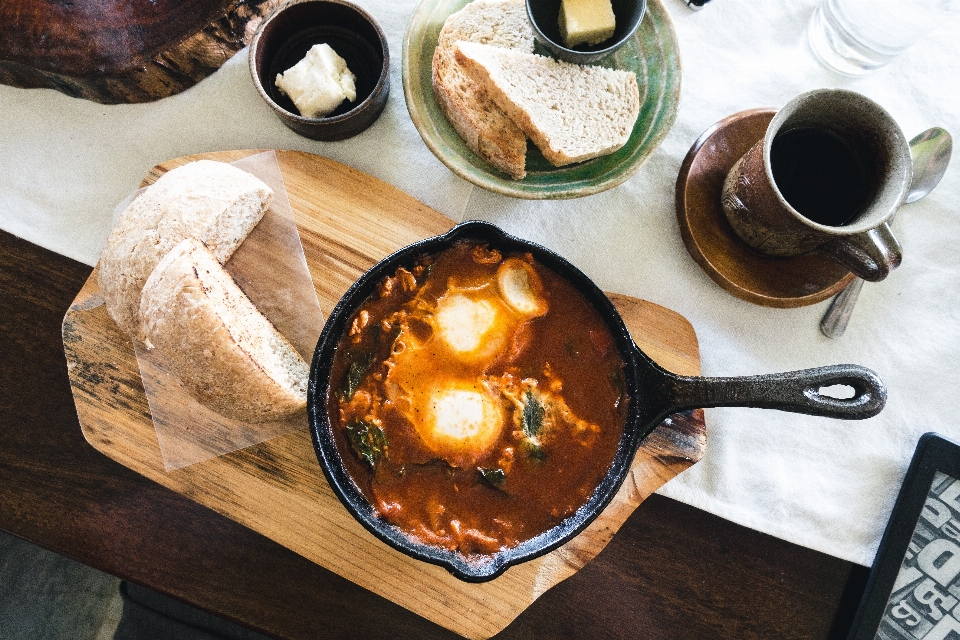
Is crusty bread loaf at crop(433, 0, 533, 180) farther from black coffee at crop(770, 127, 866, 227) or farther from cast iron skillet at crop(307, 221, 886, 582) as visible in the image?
black coffee at crop(770, 127, 866, 227)

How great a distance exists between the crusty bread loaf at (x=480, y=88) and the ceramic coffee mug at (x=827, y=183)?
77 cm

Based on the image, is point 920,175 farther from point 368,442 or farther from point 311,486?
point 311,486

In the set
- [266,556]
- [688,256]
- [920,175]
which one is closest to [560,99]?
[688,256]

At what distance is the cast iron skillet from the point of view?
1876mm

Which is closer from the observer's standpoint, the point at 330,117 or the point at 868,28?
the point at 330,117

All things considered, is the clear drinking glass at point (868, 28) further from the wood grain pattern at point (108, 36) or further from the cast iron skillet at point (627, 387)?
the wood grain pattern at point (108, 36)

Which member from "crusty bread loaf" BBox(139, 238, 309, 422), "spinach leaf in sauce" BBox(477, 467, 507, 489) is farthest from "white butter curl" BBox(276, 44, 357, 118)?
"spinach leaf in sauce" BBox(477, 467, 507, 489)

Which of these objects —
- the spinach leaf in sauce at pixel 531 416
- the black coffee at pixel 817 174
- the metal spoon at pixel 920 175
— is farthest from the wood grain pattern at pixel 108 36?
the metal spoon at pixel 920 175

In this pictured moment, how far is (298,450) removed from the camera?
7.96 feet

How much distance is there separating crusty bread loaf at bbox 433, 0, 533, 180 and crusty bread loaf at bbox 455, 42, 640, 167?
0.14 feet

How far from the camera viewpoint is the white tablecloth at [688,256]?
2.58 meters

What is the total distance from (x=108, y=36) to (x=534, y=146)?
55.4 inches

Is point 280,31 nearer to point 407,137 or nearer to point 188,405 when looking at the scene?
point 407,137

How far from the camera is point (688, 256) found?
2582 mm
